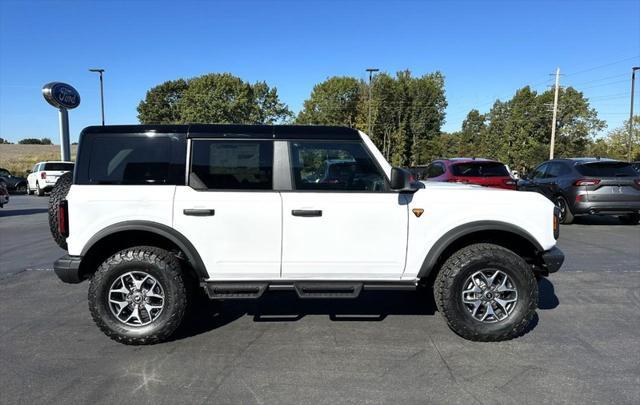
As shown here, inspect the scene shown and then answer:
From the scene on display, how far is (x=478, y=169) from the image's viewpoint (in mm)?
10922

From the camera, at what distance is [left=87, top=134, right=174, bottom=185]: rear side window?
389 cm

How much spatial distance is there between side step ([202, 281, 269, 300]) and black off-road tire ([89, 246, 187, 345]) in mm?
240

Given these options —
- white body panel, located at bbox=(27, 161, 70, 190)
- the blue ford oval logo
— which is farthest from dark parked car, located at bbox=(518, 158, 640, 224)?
the blue ford oval logo

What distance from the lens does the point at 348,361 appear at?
11.7ft

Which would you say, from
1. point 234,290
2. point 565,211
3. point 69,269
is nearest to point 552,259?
point 234,290

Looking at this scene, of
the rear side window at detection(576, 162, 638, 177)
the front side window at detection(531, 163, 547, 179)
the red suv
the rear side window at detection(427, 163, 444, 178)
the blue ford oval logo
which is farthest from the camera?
the blue ford oval logo

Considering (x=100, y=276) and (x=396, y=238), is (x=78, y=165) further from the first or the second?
(x=396, y=238)

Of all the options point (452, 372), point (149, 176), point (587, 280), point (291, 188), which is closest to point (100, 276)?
point (149, 176)

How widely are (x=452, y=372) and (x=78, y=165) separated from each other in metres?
3.59

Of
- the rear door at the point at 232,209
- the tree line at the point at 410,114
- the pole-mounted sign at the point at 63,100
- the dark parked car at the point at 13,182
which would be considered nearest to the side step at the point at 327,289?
the rear door at the point at 232,209

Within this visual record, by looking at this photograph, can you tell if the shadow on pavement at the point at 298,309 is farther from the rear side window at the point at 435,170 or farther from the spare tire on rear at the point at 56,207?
the rear side window at the point at 435,170

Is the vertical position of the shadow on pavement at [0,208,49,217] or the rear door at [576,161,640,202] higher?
the rear door at [576,161,640,202]

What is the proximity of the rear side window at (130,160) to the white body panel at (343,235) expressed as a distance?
3.75ft

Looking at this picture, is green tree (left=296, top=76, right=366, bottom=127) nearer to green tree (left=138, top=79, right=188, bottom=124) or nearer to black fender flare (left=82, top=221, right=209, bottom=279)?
green tree (left=138, top=79, right=188, bottom=124)
